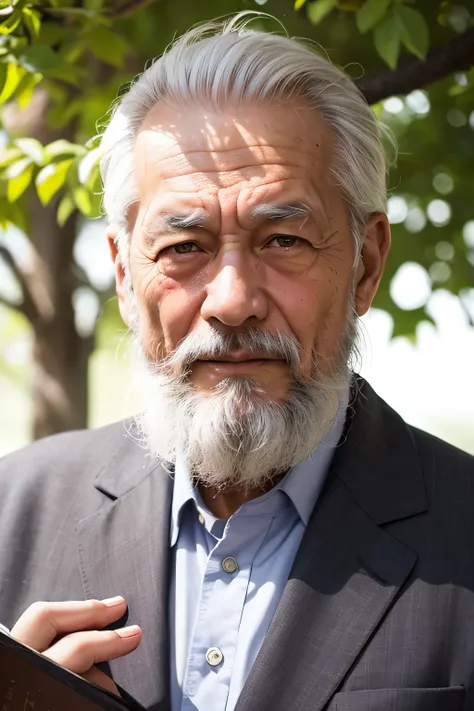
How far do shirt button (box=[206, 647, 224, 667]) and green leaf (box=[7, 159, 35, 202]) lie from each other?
1715 mm

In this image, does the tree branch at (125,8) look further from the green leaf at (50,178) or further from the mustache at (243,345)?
the mustache at (243,345)

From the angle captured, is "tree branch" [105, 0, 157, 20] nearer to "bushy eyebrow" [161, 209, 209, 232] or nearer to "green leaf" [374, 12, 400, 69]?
"green leaf" [374, 12, 400, 69]

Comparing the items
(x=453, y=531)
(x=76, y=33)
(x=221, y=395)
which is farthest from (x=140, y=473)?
(x=76, y=33)

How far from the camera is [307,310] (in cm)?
267

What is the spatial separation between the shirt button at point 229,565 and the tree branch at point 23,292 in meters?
3.13

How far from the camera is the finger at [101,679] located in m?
2.29

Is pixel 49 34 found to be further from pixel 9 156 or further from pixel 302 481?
pixel 302 481

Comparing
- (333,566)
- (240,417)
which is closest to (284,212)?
(240,417)

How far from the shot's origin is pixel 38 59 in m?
2.98

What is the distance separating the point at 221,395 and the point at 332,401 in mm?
364

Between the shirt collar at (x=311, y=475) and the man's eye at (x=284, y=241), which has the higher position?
the man's eye at (x=284, y=241)

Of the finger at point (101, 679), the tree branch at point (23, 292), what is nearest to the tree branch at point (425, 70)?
the finger at point (101, 679)

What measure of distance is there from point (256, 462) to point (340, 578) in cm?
41

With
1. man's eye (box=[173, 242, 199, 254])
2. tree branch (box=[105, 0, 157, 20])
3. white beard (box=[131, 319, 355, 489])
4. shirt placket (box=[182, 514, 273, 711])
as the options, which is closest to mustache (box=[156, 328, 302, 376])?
white beard (box=[131, 319, 355, 489])
